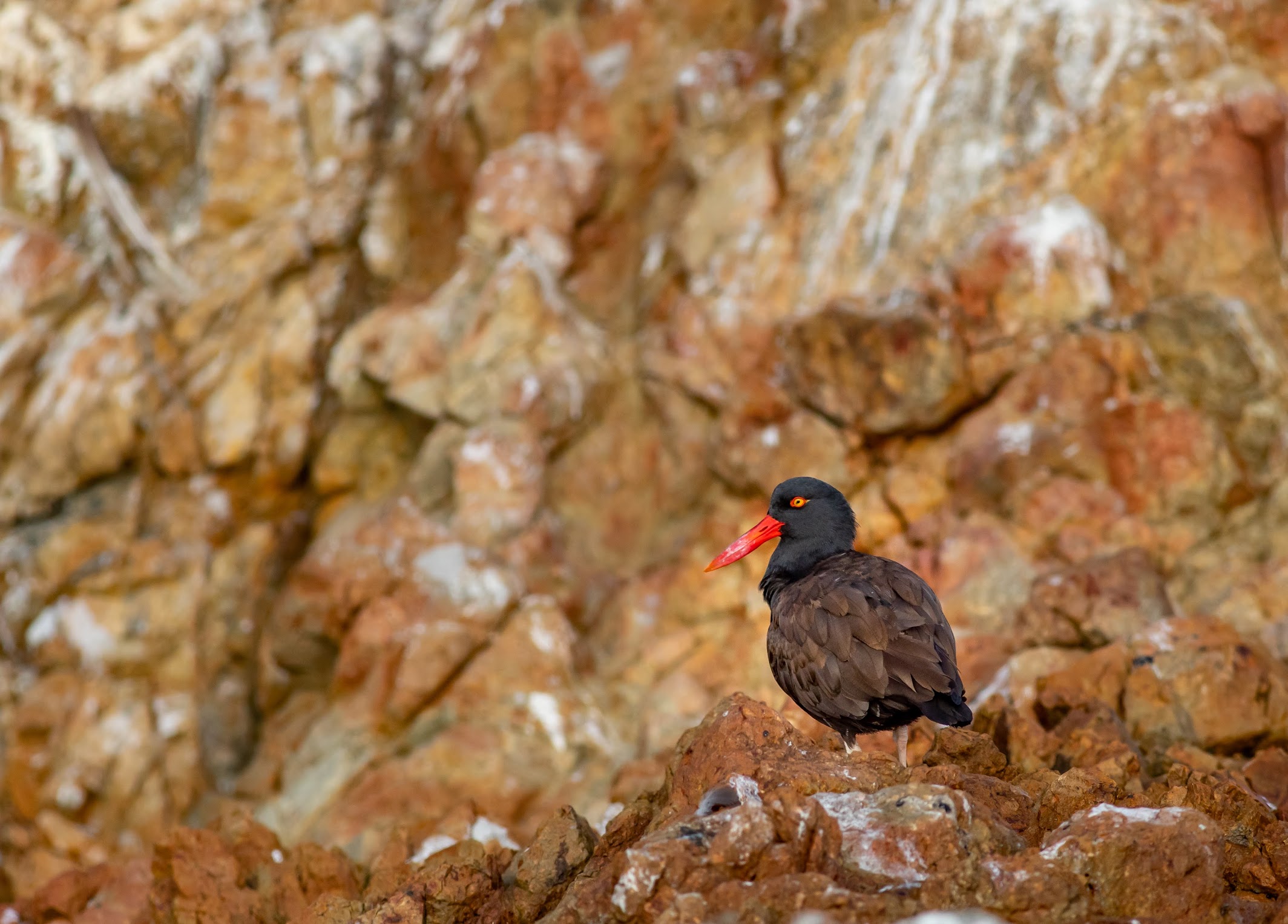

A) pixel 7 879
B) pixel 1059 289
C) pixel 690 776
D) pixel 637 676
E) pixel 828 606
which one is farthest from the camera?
pixel 7 879

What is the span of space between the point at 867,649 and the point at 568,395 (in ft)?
29.3

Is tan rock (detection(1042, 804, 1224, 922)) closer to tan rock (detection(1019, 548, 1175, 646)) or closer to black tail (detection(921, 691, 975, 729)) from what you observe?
black tail (detection(921, 691, 975, 729))

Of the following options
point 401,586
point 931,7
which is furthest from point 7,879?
point 931,7

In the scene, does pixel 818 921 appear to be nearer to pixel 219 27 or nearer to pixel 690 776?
pixel 690 776

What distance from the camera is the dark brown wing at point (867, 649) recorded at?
20.1 feet

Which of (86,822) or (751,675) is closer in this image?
(751,675)

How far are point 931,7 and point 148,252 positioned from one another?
41.3 feet

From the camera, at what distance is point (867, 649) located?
634 centimetres

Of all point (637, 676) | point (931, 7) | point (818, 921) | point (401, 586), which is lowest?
point (637, 676)

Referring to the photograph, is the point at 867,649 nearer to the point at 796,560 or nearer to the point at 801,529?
the point at 796,560

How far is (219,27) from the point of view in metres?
19.1

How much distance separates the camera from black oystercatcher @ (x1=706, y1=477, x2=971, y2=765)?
613 centimetres

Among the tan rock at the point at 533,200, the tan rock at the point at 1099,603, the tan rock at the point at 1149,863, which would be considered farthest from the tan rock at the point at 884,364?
the tan rock at the point at 1149,863

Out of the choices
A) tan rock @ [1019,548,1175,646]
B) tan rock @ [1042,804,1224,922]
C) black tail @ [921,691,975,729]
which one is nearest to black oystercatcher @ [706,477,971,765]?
black tail @ [921,691,975,729]
